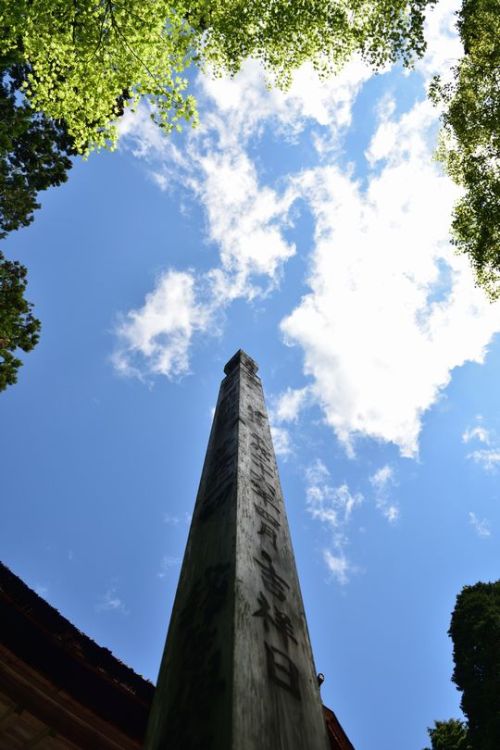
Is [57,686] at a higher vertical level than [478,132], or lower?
lower

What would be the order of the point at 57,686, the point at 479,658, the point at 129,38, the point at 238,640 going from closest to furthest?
the point at 238,640
the point at 57,686
the point at 129,38
the point at 479,658

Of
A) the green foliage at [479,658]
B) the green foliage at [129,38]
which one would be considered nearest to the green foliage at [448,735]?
the green foliage at [479,658]

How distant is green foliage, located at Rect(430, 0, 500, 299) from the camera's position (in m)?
11.6

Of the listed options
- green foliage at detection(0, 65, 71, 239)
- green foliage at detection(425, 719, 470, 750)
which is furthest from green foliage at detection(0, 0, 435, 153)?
green foliage at detection(425, 719, 470, 750)

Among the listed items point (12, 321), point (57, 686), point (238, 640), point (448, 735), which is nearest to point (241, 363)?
point (238, 640)

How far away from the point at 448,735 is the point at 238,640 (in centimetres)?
1797

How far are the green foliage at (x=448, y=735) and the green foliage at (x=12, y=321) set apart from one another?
17.0 meters

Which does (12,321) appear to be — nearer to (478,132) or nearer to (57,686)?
(57,686)

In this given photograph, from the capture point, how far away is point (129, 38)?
7.86 metres

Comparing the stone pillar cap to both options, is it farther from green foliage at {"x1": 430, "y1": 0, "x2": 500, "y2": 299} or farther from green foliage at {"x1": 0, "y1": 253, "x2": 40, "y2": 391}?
green foliage at {"x1": 430, "y1": 0, "x2": 500, "y2": 299}

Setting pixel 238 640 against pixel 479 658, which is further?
pixel 479 658

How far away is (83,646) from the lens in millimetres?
3979

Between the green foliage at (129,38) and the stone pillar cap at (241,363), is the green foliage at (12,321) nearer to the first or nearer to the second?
the green foliage at (129,38)

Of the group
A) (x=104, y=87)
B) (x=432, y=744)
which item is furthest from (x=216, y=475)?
(x=432, y=744)
